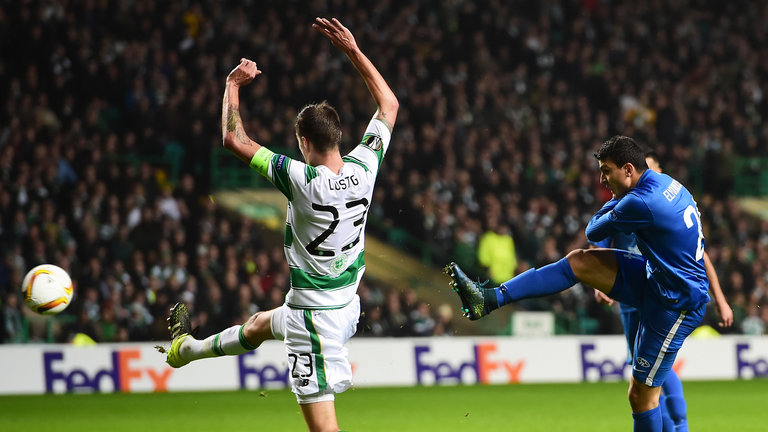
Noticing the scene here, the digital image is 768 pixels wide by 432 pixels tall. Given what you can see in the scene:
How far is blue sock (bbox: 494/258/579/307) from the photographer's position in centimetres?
652

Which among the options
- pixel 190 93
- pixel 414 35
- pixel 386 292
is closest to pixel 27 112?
pixel 190 93

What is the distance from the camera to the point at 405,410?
11.3 meters

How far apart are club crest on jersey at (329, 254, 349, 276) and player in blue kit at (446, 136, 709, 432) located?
34.6 inches

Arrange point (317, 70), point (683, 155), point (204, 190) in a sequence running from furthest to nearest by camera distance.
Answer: point (683, 155) → point (317, 70) → point (204, 190)

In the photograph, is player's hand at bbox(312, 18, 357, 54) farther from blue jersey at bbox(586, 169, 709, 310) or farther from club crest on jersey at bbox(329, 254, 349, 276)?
blue jersey at bbox(586, 169, 709, 310)

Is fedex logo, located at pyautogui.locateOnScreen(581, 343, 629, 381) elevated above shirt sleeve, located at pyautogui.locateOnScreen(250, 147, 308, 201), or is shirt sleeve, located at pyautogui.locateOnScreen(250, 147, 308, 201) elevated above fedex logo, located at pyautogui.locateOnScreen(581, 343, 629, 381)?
shirt sleeve, located at pyautogui.locateOnScreen(250, 147, 308, 201)

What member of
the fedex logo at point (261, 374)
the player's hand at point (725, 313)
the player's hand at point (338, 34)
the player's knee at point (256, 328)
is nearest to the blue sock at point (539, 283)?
the player's hand at point (725, 313)

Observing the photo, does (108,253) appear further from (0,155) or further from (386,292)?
(386,292)

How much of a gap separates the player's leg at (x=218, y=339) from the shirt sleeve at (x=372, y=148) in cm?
104

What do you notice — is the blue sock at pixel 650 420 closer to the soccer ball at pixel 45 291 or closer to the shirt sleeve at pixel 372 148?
the shirt sleeve at pixel 372 148

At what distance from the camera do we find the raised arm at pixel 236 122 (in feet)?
18.6

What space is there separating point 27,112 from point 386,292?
6.49 metres

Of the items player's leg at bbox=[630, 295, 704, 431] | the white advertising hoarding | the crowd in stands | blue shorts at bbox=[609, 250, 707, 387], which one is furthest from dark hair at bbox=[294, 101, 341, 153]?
the crowd in stands

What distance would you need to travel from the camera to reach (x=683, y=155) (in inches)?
803
